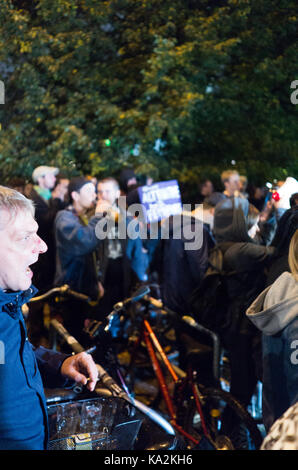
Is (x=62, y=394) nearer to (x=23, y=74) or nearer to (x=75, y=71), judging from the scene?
(x=23, y=74)

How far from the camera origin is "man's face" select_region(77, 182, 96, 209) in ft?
13.7

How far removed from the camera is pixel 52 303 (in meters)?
3.71

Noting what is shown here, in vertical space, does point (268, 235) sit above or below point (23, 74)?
below

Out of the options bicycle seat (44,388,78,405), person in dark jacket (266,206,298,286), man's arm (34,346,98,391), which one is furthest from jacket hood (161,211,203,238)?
man's arm (34,346,98,391)

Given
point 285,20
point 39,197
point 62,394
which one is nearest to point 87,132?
point 39,197

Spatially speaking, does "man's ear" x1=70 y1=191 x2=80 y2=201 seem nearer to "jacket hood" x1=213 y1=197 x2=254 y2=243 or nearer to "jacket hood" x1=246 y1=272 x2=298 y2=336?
"jacket hood" x1=213 y1=197 x2=254 y2=243

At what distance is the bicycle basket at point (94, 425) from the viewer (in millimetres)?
2006

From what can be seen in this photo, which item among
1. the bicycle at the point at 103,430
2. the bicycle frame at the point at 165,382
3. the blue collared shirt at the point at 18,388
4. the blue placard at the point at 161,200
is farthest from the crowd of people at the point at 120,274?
the blue placard at the point at 161,200

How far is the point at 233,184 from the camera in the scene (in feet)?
16.0

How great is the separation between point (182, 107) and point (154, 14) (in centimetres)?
230

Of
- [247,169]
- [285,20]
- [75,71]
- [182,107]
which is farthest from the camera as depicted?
[182,107]

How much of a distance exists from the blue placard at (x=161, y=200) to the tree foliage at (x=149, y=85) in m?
0.51

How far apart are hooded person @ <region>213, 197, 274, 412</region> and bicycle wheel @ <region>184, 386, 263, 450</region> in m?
0.21

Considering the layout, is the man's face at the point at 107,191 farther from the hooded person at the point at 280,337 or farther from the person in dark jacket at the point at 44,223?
the hooded person at the point at 280,337
